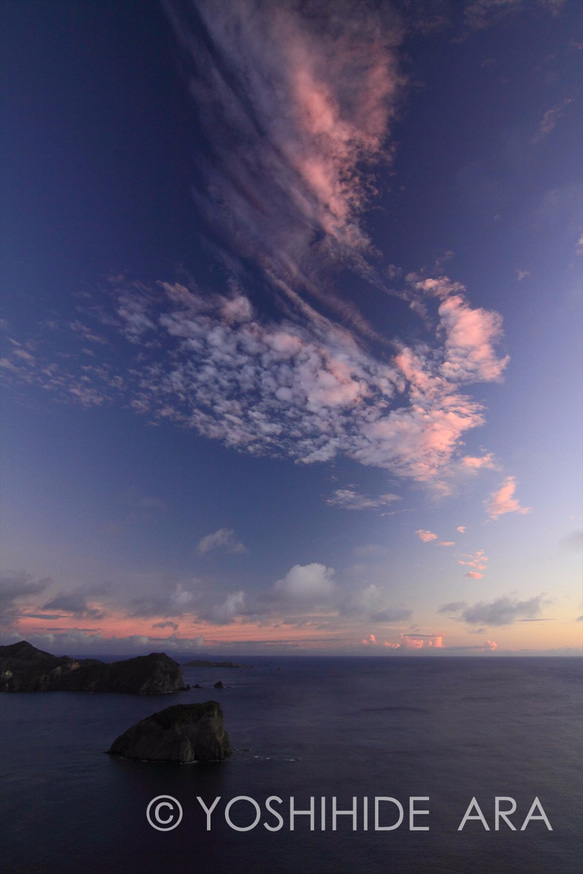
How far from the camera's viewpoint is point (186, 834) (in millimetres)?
51375

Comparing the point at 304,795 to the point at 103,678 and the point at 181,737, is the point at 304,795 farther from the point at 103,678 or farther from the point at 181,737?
the point at 103,678

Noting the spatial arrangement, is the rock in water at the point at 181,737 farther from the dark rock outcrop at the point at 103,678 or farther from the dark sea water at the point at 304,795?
the dark rock outcrop at the point at 103,678

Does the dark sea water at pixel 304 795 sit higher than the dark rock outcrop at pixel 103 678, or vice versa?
the dark rock outcrop at pixel 103 678

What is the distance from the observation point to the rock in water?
249 ft

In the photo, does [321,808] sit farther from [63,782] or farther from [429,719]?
[429,719]

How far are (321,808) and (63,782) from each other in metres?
40.3

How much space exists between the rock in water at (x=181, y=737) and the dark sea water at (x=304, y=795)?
2364 millimetres

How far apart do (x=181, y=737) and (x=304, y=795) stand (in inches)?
995

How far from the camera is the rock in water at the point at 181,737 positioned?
7600 centimetres

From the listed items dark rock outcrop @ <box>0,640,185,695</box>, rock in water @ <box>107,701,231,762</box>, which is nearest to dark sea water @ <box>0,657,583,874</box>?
rock in water @ <box>107,701,231,762</box>

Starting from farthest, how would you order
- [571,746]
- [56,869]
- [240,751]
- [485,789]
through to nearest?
1. [571,746]
2. [240,751]
3. [485,789]
4. [56,869]

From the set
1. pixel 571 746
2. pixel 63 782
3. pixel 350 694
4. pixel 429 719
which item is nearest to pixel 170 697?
pixel 350 694

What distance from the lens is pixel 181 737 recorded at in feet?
249

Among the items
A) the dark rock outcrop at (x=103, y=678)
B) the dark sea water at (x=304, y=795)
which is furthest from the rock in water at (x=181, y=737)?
the dark rock outcrop at (x=103, y=678)
